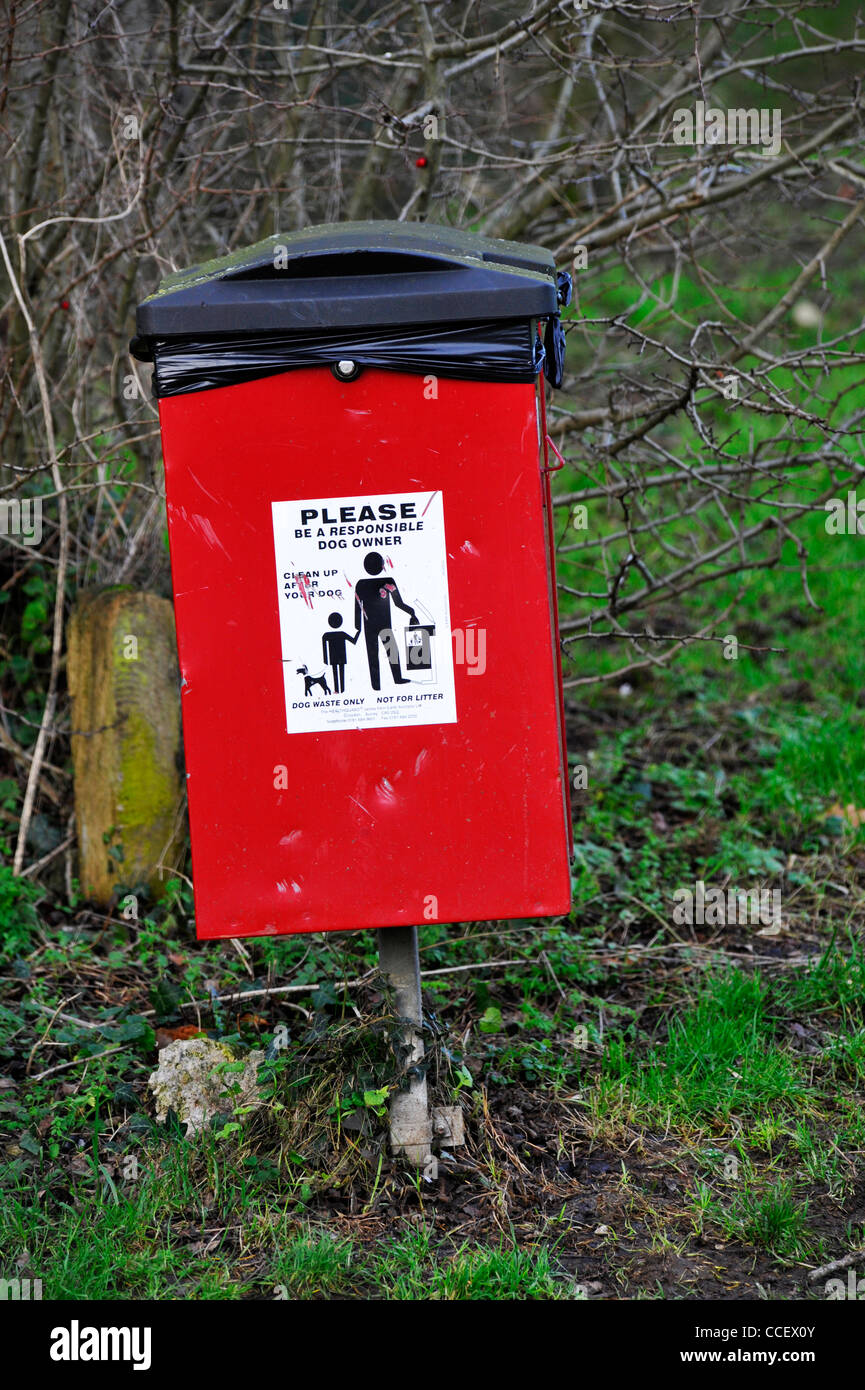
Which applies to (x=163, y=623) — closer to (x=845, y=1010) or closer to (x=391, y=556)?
(x=391, y=556)

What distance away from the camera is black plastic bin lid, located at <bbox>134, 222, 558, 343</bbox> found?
245cm

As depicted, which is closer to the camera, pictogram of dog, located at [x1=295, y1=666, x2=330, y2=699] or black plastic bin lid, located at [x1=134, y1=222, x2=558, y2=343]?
black plastic bin lid, located at [x1=134, y1=222, x2=558, y2=343]

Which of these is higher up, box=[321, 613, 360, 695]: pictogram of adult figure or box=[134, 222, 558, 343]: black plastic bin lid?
box=[134, 222, 558, 343]: black plastic bin lid

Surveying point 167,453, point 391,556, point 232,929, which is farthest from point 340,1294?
point 167,453

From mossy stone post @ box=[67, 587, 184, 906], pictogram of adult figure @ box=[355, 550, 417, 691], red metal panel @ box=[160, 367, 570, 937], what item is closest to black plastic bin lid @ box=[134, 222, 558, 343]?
red metal panel @ box=[160, 367, 570, 937]

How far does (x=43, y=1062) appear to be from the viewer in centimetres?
330

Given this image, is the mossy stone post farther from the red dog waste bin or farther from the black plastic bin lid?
the black plastic bin lid

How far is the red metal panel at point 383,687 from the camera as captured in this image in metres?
2.50

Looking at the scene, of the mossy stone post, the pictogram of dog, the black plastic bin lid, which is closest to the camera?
the black plastic bin lid

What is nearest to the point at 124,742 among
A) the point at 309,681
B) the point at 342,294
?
the point at 309,681

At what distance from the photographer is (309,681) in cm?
255

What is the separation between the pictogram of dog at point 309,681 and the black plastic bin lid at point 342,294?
0.69m

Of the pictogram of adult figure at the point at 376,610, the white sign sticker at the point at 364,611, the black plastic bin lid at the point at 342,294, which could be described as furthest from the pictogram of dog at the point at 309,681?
the black plastic bin lid at the point at 342,294

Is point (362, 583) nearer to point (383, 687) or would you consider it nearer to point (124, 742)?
point (383, 687)
